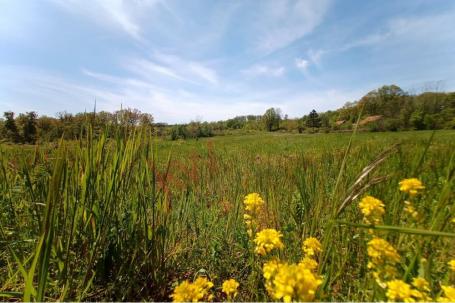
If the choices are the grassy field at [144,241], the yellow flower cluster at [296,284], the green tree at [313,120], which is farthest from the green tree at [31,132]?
the green tree at [313,120]

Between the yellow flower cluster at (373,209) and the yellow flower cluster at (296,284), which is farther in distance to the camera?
the yellow flower cluster at (373,209)

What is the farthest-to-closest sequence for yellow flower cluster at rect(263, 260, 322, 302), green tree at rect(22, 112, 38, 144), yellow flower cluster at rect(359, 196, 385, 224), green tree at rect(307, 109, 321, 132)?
green tree at rect(307, 109, 321, 132) → green tree at rect(22, 112, 38, 144) → yellow flower cluster at rect(359, 196, 385, 224) → yellow flower cluster at rect(263, 260, 322, 302)

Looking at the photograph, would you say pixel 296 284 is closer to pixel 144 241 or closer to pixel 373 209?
pixel 373 209

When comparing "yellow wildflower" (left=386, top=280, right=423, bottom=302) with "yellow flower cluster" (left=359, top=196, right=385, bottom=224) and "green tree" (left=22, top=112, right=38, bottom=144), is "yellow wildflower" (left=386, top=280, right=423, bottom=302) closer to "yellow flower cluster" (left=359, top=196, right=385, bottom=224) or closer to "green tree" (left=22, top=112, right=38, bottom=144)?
"yellow flower cluster" (left=359, top=196, right=385, bottom=224)

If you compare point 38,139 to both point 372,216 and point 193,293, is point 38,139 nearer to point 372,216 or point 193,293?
point 193,293

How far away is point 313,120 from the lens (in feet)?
240

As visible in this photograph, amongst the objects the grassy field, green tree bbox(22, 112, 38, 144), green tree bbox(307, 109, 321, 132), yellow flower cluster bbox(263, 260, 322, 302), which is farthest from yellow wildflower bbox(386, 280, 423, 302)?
green tree bbox(307, 109, 321, 132)

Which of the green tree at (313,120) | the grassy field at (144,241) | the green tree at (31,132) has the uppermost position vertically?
the green tree at (313,120)

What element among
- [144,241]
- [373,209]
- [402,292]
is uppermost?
[373,209]

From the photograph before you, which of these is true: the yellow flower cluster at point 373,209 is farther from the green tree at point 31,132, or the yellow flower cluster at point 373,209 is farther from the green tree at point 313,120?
the green tree at point 313,120

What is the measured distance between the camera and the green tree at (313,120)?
72419 mm

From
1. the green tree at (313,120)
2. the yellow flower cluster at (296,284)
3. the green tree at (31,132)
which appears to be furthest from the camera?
the green tree at (313,120)

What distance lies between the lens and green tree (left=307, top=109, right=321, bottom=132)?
7242 cm

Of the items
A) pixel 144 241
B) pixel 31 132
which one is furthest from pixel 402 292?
pixel 31 132
